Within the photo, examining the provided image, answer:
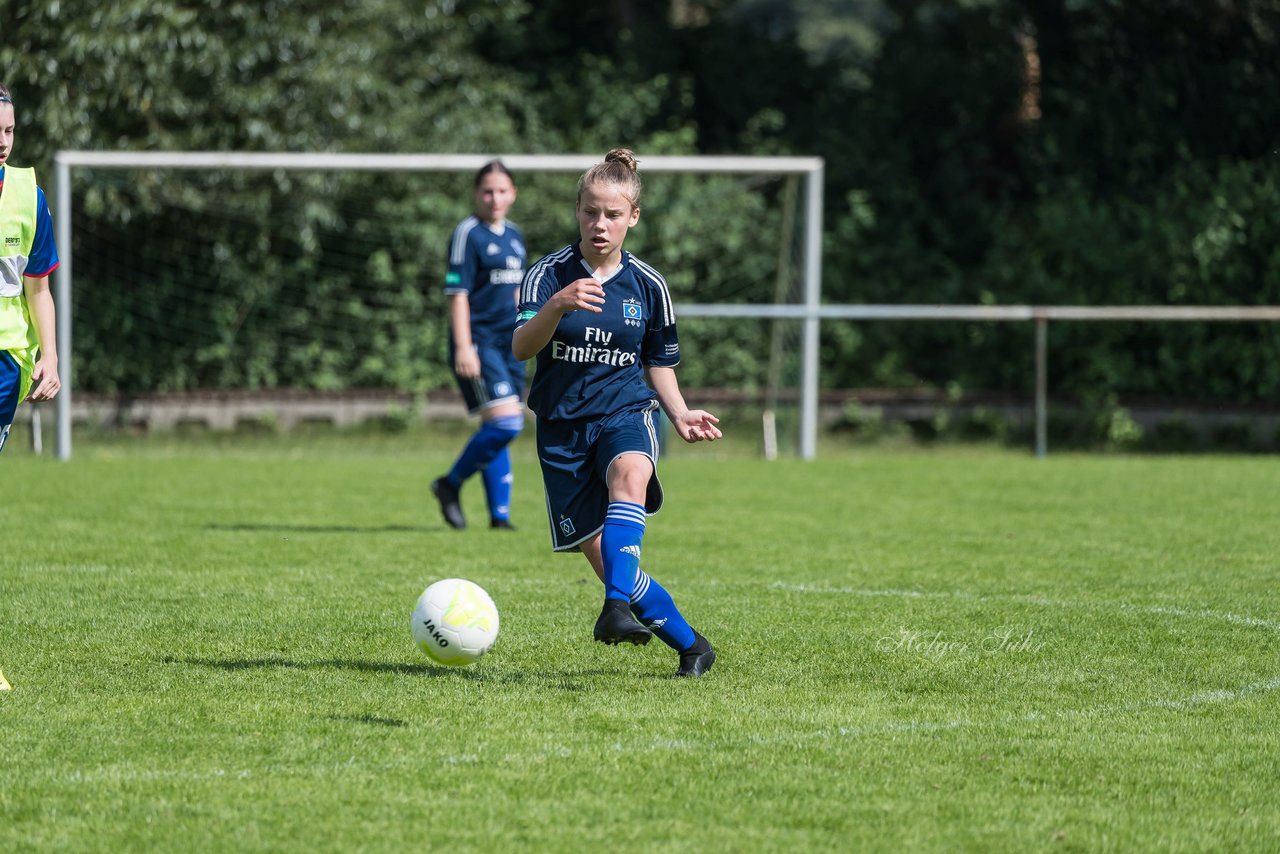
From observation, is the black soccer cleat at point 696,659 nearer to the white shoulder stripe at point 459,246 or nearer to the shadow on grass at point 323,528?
the shadow on grass at point 323,528

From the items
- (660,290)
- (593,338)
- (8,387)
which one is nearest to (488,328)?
(660,290)

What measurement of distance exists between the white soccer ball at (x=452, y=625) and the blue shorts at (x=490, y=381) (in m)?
4.27

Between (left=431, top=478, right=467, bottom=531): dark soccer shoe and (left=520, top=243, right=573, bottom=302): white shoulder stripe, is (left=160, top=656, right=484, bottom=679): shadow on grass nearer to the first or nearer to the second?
(left=520, top=243, right=573, bottom=302): white shoulder stripe

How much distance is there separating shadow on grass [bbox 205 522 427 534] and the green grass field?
0.05m

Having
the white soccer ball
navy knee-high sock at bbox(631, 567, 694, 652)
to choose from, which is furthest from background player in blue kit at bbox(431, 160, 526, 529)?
the white soccer ball

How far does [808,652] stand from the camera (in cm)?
581

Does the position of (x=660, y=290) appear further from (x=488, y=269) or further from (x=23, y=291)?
(x=488, y=269)

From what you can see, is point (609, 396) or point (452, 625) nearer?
point (452, 625)

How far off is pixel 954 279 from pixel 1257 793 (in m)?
15.0

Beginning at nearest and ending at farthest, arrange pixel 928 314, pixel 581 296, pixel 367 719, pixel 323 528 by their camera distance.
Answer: pixel 367 719 → pixel 581 296 → pixel 323 528 → pixel 928 314

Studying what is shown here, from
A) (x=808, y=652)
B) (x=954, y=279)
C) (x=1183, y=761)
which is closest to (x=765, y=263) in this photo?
(x=954, y=279)

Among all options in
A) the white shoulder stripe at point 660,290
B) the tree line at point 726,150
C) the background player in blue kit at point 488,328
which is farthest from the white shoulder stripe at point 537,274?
the tree line at point 726,150

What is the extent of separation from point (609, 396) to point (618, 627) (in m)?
0.87

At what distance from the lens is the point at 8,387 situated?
5.32 m
